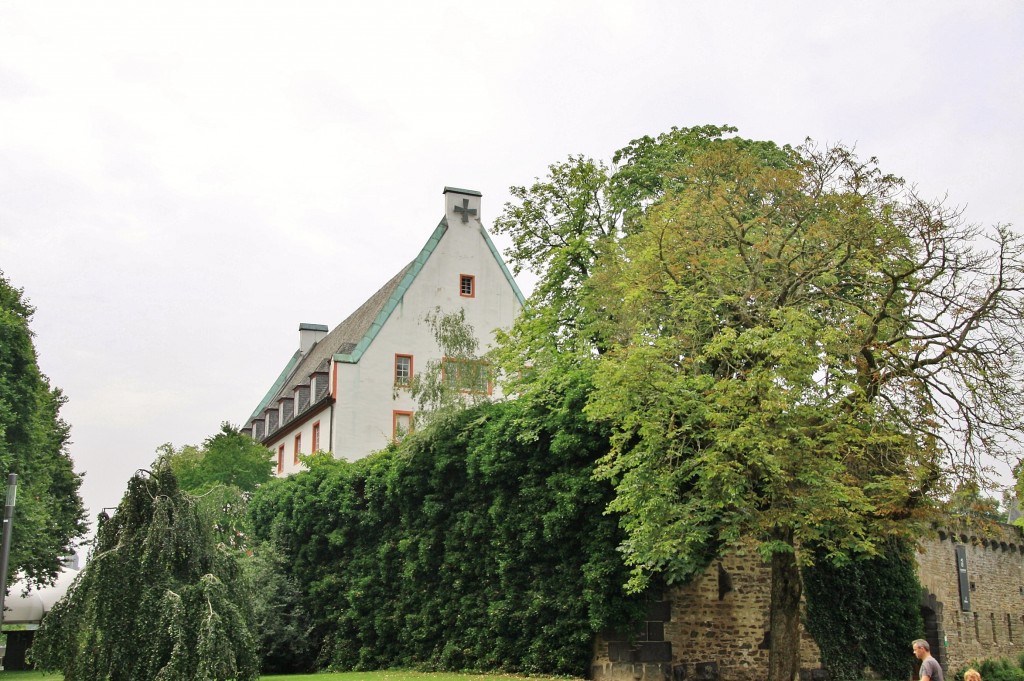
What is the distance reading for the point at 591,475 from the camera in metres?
20.8

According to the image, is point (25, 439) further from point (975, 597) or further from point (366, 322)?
point (975, 597)

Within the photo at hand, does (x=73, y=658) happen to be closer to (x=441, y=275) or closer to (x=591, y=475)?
(x=591, y=475)

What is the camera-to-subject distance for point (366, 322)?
4347 centimetres

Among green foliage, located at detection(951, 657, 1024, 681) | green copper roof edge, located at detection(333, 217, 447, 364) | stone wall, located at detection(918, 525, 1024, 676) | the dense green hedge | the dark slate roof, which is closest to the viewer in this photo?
the dense green hedge

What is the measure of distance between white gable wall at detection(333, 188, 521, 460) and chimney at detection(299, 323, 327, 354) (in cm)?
1881

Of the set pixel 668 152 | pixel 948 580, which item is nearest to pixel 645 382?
pixel 668 152

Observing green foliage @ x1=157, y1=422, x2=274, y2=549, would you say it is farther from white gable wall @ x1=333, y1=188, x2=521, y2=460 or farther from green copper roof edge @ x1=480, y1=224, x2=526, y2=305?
green copper roof edge @ x1=480, y1=224, x2=526, y2=305

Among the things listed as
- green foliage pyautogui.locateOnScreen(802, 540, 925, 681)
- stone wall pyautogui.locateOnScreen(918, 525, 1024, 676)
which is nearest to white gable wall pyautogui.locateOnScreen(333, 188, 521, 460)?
stone wall pyautogui.locateOnScreen(918, 525, 1024, 676)

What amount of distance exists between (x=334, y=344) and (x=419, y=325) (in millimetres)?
9496

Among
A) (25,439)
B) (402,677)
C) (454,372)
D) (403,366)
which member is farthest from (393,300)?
(402,677)

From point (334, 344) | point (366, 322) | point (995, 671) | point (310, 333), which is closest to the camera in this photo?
point (995, 671)

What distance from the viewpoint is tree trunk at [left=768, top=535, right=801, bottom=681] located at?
18141 mm

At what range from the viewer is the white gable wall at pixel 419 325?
38.6m

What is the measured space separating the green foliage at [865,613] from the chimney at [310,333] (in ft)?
127
